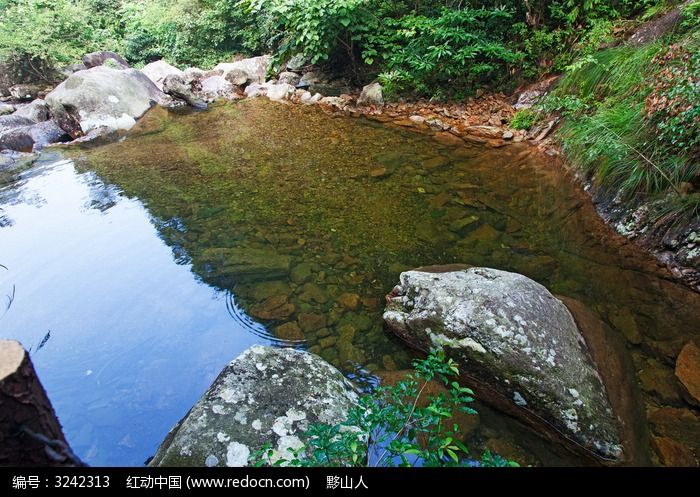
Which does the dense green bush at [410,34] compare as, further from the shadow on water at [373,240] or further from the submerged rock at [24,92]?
the shadow on water at [373,240]

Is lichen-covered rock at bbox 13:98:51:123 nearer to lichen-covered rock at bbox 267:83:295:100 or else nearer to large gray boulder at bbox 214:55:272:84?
large gray boulder at bbox 214:55:272:84

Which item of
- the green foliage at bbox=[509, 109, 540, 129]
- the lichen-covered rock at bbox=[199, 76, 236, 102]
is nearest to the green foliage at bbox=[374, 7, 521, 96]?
the green foliage at bbox=[509, 109, 540, 129]

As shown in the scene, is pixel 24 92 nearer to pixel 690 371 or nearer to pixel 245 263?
pixel 245 263

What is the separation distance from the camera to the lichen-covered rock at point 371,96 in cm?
925

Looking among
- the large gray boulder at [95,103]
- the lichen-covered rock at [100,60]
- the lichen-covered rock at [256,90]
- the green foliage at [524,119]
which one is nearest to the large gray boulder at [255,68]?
the lichen-covered rock at [256,90]

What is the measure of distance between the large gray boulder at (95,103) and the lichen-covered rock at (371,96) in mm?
5955

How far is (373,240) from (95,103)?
947 centimetres

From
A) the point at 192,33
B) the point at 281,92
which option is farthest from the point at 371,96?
the point at 192,33

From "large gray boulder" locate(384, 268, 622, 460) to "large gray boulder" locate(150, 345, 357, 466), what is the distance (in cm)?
83

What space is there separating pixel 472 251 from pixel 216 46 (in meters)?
14.9

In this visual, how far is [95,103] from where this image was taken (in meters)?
10.1

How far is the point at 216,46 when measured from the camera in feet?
49.9

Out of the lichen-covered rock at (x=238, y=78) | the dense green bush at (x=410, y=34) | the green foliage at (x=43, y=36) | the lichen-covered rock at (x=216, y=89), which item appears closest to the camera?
the dense green bush at (x=410, y=34)
